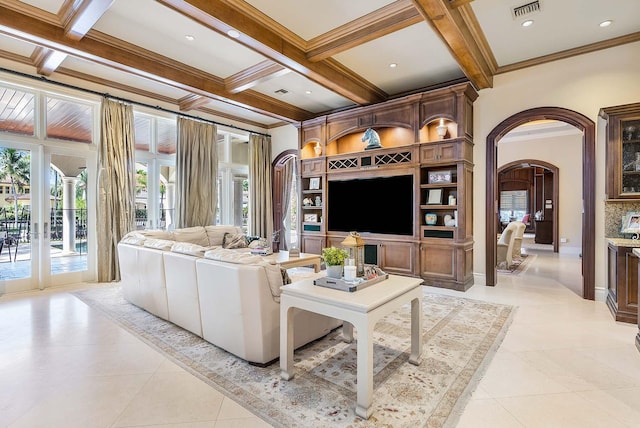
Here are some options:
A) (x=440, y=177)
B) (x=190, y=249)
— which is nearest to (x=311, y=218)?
(x=440, y=177)

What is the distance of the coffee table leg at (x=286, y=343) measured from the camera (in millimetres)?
2234

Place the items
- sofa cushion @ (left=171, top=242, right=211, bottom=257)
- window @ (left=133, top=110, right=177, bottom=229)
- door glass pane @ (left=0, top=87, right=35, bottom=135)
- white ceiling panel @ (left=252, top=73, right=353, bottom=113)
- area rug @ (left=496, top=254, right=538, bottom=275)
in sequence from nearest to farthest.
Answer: sofa cushion @ (left=171, top=242, right=211, bottom=257) → door glass pane @ (left=0, top=87, right=35, bottom=135) → white ceiling panel @ (left=252, top=73, right=353, bottom=113) → window @ (left=133, top=110, right=177, bottom=229) → area rug @ (left=496, top=254, right=538, bottom=275)

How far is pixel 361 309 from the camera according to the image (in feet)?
6.09

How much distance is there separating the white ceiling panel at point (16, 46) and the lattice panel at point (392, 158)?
5046mm

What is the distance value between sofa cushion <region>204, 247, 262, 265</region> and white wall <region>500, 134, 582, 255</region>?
9.17 metres

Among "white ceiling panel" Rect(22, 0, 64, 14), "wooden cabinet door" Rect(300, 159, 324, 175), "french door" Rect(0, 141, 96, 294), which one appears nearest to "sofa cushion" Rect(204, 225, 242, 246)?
"french door" Rect(0, 141, 96, 294)

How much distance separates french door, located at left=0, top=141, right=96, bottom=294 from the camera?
14.7 ft

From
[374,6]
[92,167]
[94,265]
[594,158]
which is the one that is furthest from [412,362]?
[92,167]

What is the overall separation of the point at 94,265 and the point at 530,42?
7094mm

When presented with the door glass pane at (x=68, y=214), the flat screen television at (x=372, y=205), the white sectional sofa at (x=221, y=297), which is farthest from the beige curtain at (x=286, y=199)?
the white sectional sofa at (x=221, y=297)

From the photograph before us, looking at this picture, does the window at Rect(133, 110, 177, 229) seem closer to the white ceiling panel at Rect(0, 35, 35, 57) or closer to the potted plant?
the white ceiling panel at Rect(0, 35, 35, 57)

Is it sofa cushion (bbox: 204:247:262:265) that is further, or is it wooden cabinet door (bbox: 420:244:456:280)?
wooden cabinet door (bbox: 420:244:456:280)

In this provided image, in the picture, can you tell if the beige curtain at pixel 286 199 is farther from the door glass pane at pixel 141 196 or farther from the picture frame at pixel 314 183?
the door glass pane at pixel 141 196

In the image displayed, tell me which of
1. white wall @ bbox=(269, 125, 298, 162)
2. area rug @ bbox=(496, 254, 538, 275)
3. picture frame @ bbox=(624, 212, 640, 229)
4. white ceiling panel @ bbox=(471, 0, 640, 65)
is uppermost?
white ceiling panel @ bbox=(471, 0, 640, 65)
